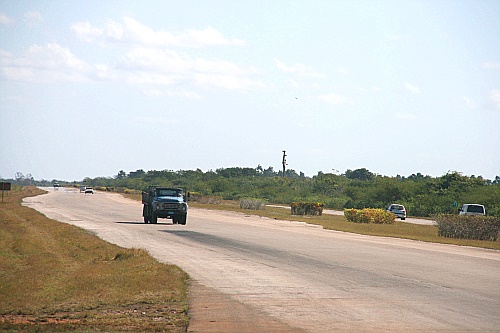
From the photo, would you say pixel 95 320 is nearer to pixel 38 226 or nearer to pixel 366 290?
pixel 366 290

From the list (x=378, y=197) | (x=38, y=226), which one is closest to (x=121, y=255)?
(x=38, y=226)

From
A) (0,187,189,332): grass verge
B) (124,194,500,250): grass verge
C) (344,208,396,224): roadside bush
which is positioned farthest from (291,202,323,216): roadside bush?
(0,187,189,332): grass verge

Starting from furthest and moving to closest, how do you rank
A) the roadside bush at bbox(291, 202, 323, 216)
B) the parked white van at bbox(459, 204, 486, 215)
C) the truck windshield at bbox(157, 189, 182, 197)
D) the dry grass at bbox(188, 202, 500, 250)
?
the roadside bush at bbox(291, 202, 323, 216), the parked white van at bbox(459, 204, 486, 215), the truck windshield at bbox(157, 189, 182, 197), the dry grass at bbox(188, 202, 500, 250)

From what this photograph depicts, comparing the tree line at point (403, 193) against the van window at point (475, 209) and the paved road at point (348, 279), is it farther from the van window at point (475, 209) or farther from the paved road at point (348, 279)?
the paved road at point (348, 279)

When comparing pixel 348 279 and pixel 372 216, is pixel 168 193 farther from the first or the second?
pixel 348 279

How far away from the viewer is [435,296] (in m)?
16.0

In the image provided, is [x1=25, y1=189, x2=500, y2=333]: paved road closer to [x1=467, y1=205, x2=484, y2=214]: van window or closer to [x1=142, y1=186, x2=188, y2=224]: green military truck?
[x1=142, y1=186, x2=188, y2=224]: green military truck

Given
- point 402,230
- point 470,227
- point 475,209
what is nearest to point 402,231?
point 402,230

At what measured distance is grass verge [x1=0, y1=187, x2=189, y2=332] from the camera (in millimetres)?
11961

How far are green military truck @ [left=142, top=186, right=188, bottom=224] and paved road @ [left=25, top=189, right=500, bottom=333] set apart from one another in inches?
451

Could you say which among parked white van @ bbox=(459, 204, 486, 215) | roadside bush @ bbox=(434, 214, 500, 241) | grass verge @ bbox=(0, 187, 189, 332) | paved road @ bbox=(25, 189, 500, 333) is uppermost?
parked white van @ bbox=(459, 204, 486, 215)

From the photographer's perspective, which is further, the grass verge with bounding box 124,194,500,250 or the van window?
the van window

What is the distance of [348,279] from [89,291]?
7080mm

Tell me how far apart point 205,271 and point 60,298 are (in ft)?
20.7
